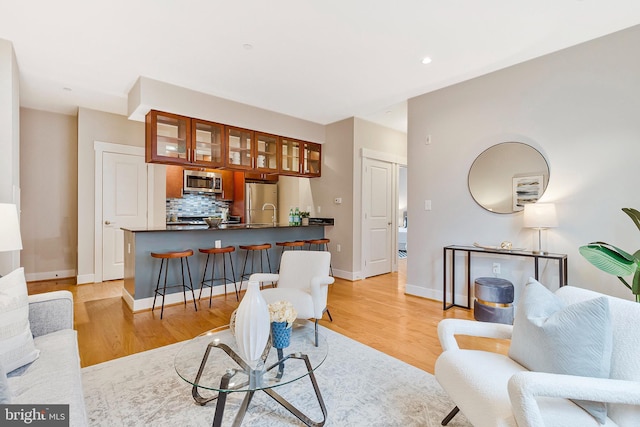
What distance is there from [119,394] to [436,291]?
11.3 feet

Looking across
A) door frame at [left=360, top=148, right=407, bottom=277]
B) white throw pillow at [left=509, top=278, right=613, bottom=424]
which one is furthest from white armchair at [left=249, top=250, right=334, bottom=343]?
door frame at [left=360, top=148, right=407, bottom=277]

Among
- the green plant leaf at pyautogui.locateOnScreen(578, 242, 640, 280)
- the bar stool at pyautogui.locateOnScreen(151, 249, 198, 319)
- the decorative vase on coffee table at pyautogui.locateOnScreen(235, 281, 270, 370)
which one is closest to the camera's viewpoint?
the decorative vase on coffee table at pyautogui.locateOnScreen(235, 281, 270, 370)

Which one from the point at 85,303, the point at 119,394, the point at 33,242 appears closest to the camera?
the point at 119,394

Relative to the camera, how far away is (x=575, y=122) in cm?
290

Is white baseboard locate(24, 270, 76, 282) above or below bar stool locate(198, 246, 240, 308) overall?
below

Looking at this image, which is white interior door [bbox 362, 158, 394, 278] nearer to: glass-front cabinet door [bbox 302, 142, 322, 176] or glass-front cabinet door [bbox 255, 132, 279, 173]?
glass-front cabinet door [bbox 302, 142, 322, 176]

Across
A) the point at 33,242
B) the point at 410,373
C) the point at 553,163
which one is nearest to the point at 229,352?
the point at 410,373

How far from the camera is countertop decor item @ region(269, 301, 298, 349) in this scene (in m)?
1.62

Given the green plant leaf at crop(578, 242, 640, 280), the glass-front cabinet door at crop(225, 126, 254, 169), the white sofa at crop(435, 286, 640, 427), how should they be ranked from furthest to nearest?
the glass-front cabinet door at crop(225, 126, 254, 169), the green plant leaf at crop(578, 242, 640, 280), the white sofa at crop(435, 286, 640, 427)

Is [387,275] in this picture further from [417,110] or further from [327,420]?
[327,420]

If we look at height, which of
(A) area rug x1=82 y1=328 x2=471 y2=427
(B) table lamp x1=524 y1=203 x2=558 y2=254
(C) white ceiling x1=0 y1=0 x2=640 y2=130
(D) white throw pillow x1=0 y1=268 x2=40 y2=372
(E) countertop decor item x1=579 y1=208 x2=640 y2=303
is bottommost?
(A) area rug x1=82 y1=328 x2=471 y2=427

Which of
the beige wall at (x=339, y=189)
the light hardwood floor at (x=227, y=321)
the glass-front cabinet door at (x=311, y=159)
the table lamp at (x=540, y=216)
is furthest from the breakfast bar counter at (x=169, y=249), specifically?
the table lamp at (x=540, y=216)

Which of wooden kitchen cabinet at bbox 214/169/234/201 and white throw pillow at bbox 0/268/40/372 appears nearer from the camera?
white throw pillow at bbox 0/268/40/372

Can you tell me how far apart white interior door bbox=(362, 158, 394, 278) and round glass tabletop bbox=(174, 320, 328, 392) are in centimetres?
342
